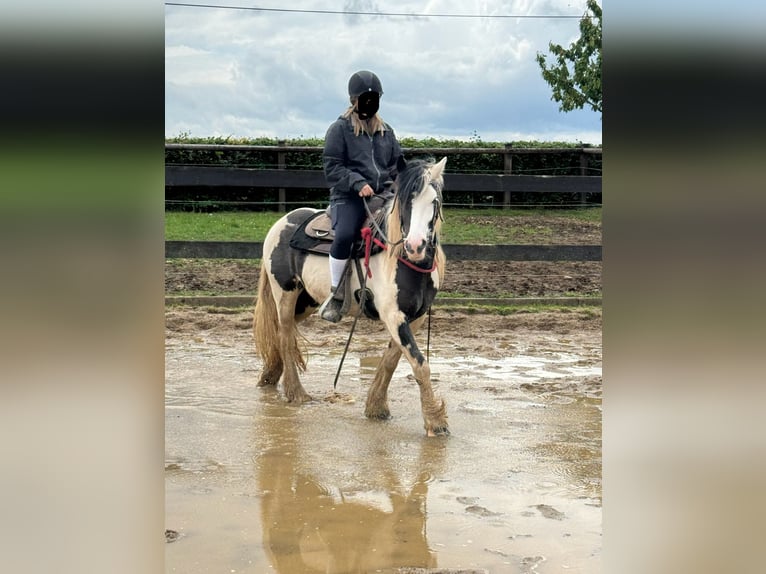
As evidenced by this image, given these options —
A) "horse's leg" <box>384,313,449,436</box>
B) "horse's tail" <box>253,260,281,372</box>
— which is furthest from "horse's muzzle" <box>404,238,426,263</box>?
"horse's tail" <box>253,260,281,372</box>

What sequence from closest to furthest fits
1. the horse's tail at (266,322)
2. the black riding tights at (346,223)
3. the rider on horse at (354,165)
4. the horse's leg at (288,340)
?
1. the rider on horse at (354,165)
2. the black riding tights at (346,223)
3. the horse's leg at (288,340)
4. the horse's tail at (266,322)

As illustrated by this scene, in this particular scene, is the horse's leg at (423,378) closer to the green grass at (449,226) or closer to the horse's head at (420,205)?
the horse's head at (420,205)

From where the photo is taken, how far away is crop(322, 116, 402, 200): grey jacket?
16.4 ft

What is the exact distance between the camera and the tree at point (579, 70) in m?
16.2

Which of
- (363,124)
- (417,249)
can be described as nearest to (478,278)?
(363,124)

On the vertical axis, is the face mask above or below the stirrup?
above

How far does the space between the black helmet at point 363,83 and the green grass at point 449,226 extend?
20.0 feet

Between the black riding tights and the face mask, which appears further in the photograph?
the black riding tights

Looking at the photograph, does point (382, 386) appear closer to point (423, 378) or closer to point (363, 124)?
point (423, 378)

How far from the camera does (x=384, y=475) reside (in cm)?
402

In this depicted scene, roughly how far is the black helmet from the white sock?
3.45 ft

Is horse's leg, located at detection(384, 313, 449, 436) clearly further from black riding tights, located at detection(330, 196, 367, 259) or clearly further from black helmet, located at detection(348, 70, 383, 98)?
black helmet, located at detection(348, 70, 383, 98)

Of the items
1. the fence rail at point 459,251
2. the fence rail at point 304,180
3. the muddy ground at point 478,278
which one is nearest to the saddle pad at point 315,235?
the fence rail at point 459,251
